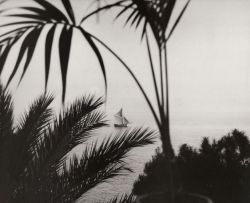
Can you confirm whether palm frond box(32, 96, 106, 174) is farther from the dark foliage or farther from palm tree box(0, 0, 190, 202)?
palm tree box(0, 0, 190, 202)

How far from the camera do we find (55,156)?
297 centimetres

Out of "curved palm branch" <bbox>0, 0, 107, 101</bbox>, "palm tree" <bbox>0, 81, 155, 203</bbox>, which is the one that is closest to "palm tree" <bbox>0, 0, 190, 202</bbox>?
"curved palm branch" <bbox>0, 0, 107, 101</bbox>

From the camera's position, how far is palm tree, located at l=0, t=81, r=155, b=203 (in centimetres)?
270

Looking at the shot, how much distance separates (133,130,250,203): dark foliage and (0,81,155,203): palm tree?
0.50m

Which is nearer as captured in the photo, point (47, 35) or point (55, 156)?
point (47, 35)

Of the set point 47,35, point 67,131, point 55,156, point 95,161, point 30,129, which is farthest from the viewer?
point 67,131

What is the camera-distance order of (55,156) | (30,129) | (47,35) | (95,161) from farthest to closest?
(30,129)
(55,156)
(95,161)
(47,35)

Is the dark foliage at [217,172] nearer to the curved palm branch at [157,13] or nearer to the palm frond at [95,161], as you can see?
the palm frond at [95,161]

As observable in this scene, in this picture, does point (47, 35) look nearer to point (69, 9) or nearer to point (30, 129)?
point (69, 9)

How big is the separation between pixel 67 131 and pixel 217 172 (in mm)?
1588

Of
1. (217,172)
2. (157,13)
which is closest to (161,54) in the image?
(157,13)

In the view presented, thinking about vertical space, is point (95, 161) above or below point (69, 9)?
below

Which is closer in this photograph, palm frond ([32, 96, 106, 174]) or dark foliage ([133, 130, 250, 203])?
palm frond ([32, 96, 106, 174])

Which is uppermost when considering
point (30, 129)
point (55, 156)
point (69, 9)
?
point (69, 9)
